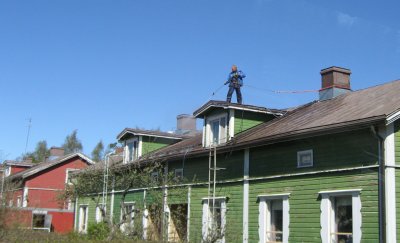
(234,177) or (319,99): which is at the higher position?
(319,99)

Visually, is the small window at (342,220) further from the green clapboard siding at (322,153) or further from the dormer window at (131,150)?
the dormer window at (131,150)

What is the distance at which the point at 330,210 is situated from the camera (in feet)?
55.3

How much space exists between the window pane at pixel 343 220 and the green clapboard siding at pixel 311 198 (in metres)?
0.45

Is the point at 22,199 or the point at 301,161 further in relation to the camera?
the point at 22,199

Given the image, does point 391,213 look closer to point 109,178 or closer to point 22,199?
point 109,178

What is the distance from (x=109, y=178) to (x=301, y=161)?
44.8 feet

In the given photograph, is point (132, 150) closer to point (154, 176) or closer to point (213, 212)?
point (154, 176)

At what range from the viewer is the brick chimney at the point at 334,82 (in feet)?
74.8

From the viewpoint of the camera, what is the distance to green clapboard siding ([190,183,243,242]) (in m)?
20.3

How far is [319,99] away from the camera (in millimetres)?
23219

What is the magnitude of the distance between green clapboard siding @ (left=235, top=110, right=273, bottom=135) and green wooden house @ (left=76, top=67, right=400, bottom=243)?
0.04m

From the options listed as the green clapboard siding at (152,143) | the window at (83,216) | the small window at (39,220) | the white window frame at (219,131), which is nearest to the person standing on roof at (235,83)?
the white window frame at (219,131)

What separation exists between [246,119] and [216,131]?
1490mm

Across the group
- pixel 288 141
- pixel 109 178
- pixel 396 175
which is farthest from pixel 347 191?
pixel 109 178
